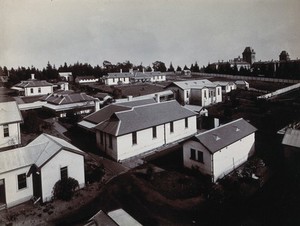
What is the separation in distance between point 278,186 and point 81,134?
18.3 m

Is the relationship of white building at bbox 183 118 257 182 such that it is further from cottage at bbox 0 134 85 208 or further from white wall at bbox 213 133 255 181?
cottage at bbox 0 134 85 208

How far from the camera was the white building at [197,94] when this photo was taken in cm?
3838

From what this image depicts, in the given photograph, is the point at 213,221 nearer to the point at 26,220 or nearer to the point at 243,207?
the point at 243,207

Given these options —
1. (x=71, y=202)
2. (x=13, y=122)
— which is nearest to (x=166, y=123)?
(x=71, y=202)

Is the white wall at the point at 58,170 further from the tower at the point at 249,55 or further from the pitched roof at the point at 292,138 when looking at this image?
the tower at the point at 249,55

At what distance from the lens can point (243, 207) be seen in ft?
41.7

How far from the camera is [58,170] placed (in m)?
13.6

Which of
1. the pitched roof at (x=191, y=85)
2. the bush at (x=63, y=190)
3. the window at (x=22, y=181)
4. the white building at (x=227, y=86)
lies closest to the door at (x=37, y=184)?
the window at (x=22, y=181)

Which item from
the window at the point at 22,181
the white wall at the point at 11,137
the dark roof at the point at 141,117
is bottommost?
the window at the point at 22,181

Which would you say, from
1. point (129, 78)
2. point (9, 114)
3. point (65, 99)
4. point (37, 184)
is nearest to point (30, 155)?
point (37, 184)

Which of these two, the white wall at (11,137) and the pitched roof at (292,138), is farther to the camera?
the white wall at (11,137)

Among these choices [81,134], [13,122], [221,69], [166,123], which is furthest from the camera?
[221,69]

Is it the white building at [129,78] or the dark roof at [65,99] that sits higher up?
the white building at [129,78]

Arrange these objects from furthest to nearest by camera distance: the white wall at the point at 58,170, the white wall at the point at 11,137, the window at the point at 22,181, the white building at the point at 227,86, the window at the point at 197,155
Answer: the white building at the point at 227,86 → the white wall at the point at 11,137 → the window at the point at 197,155 → the white wall at the point at 58,170 → the window at the point at 22,181
